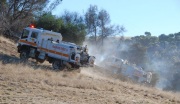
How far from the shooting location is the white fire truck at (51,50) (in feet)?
76.7

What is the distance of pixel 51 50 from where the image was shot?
24.0 meters

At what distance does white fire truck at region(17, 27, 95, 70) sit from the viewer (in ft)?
76.7

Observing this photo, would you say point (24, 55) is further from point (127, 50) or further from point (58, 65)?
point (127, 50)

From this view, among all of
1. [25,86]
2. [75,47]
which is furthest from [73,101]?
[75,47]

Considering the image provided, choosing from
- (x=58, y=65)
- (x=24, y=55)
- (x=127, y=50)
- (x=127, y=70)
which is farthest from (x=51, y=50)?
(x=127, y=50)

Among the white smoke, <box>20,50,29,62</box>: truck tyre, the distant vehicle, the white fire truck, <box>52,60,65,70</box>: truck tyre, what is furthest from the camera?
the white smoke

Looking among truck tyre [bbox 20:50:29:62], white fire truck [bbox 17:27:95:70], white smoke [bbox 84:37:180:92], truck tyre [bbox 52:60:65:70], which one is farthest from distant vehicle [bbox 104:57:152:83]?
white smoke [bbox 84:37:180:92]

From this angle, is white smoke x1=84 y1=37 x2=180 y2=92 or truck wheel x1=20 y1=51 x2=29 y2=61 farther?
white smoke x1=84 y1=37 x2=180 y2=92

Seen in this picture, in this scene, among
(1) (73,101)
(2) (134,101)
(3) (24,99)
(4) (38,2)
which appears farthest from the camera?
(4) (38,2)

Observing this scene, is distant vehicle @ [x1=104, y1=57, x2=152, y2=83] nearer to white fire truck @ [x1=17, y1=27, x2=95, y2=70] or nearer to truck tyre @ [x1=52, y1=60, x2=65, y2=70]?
white fire truck @ [x1=17, y1=27, x2=95, y2=70]

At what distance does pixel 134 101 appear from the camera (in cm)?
1539

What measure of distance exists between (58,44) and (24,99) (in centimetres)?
1236

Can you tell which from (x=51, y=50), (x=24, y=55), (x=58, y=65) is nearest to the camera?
(x=51, y=50)

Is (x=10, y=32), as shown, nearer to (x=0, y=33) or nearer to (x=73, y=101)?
(x=0, y=33)
